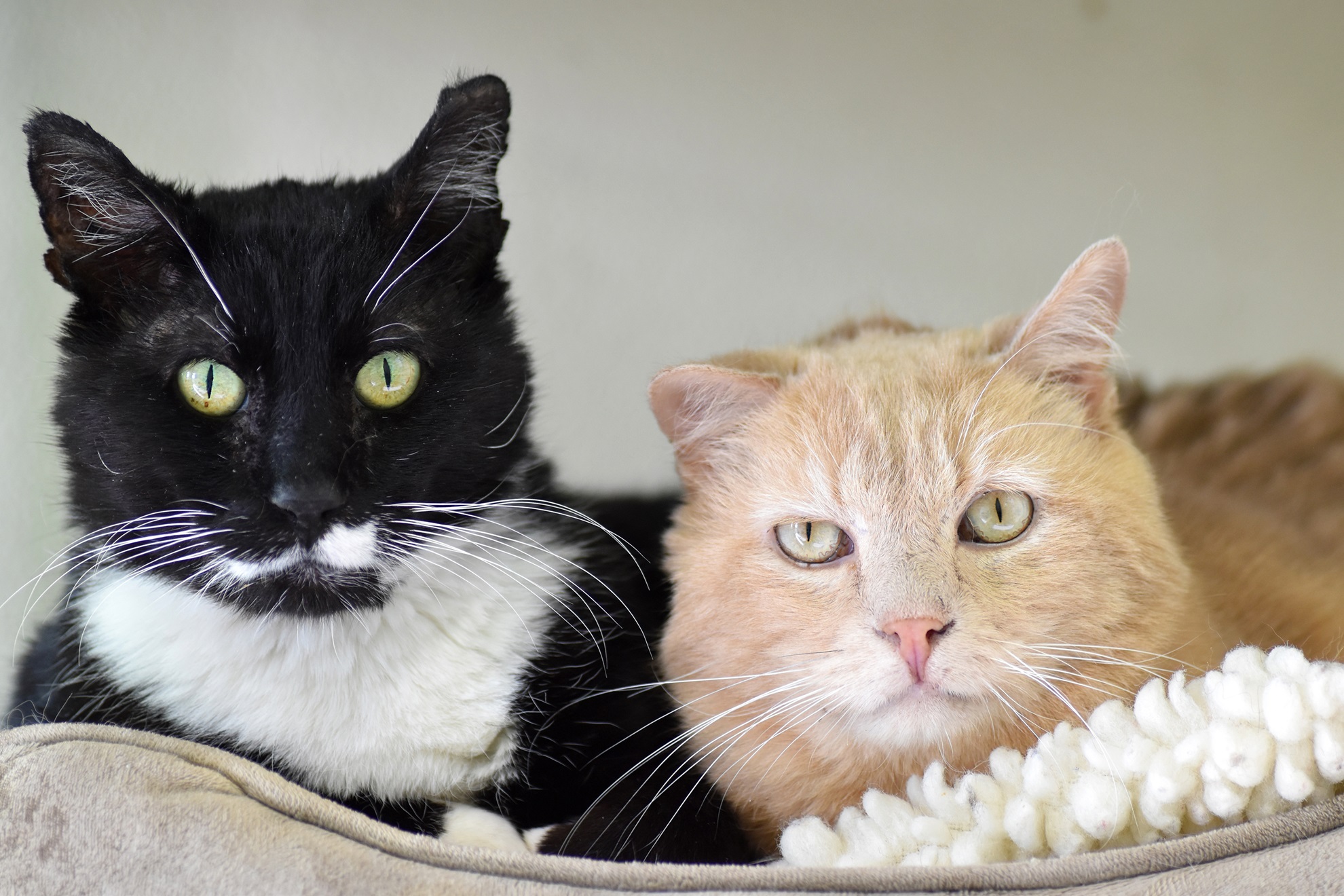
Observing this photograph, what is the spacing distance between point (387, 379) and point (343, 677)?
0.39 m

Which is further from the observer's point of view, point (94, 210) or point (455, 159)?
point (455, 159)

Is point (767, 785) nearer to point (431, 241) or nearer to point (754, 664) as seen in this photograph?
point (754, 664)

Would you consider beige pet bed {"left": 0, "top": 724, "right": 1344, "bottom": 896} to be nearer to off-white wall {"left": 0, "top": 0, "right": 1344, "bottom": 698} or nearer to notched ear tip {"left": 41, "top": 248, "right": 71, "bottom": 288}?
notched ear tip {"left": 41, "top": 248, "right": 71, "bottom": 288}

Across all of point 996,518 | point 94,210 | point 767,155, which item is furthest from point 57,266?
point 767,155

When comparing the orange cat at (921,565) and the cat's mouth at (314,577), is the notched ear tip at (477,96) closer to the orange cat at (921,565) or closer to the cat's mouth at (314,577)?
the orange cat at (921,565)

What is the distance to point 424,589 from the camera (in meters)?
1.41

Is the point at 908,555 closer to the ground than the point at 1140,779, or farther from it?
farther from it

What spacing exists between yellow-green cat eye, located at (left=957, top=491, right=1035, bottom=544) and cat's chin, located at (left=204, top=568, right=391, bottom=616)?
0.73 metres

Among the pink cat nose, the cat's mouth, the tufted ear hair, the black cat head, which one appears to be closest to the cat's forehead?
the pink cat nose

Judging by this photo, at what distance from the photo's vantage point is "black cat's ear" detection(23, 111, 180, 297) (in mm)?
1240

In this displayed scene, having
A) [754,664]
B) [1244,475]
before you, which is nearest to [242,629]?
[754,664]

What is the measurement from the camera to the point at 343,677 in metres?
1.37

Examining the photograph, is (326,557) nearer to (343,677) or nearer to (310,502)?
(310,502)

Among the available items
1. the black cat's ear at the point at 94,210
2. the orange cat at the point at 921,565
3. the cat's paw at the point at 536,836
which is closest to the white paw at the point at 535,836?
the cat's paw at the point at 536,836
